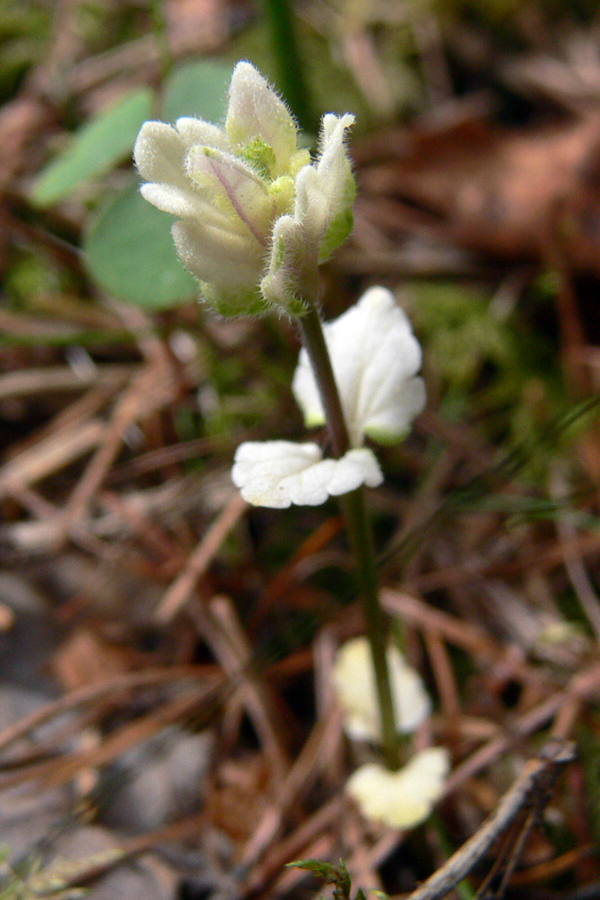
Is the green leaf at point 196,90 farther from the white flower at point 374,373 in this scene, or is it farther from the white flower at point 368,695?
the white flower at point 368,695

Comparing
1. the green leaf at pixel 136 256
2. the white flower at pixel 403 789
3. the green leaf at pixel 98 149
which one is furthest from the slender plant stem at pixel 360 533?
the green leaf at pixel 98 149

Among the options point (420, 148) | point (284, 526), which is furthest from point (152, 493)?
point (420, 148)

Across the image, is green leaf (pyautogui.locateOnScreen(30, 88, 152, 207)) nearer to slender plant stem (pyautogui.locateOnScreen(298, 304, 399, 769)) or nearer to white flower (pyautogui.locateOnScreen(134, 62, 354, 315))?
white flower (pyautogui.locateOnScreen(134, 62, 354, 315))

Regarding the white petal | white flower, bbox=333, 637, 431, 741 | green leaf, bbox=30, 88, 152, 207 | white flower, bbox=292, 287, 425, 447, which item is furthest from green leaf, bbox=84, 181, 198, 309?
white flower, bbox=333, 637, 431, 741

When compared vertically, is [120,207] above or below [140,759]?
above

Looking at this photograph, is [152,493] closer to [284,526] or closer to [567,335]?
[284,526]

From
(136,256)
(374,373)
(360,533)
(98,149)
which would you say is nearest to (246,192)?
(374,373)

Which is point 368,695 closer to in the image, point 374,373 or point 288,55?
point 374,373
